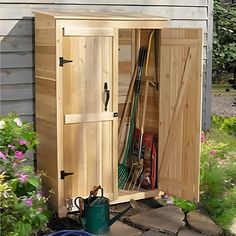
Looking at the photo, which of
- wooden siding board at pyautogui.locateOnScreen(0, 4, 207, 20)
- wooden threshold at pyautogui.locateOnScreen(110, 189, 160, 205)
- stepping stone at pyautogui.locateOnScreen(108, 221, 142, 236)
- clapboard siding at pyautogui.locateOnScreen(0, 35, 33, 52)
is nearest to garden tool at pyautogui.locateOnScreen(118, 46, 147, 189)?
wooden threshold at pyautogui.locateOnScreen(110, 189, 160, 205)

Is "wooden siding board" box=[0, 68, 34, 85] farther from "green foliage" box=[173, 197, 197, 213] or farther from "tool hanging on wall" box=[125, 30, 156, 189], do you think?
"green foliage" box=[173, 197, 197, 213]

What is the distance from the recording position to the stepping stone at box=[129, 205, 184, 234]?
4566mm

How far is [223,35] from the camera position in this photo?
31.8ft

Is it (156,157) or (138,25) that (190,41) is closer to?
(138,25)

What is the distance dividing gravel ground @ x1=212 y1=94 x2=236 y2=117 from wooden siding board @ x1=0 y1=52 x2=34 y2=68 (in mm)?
5179

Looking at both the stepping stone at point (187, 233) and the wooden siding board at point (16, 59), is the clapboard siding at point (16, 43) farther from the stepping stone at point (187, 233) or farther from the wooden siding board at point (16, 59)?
the stepping stone at point (187, 233)

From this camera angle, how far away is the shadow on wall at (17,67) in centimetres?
488

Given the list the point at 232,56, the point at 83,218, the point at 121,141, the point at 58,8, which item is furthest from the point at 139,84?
the point at 232,56

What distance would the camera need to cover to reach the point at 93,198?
454 cm

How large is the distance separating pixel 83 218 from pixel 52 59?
131 cm

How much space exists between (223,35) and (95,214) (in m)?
6.04

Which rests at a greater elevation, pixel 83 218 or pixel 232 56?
pixel 232 56

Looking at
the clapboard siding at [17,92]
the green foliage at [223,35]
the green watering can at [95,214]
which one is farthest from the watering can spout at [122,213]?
the green foliage at [223,35]

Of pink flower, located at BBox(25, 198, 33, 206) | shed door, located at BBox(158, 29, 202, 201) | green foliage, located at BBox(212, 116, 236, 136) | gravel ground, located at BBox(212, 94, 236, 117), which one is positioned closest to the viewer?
pink flower, located at BBox(25, 198, 33, 206)
